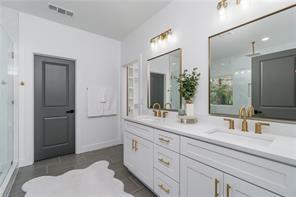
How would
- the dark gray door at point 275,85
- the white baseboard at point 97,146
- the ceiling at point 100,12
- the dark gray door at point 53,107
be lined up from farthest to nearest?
the white baseboard at point 97,146 → the dark gray door at point 53,107 → the ceiling at point 100,12 → the dark gray door at point 275,85

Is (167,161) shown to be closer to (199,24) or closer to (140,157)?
(140,157)

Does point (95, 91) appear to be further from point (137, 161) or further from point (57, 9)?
point (137, 161)

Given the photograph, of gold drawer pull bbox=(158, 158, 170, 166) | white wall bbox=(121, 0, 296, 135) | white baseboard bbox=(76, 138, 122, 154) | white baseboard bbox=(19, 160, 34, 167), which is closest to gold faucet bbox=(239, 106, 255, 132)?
white wall bbox=(121, 0, 296, 135)

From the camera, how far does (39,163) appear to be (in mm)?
2701

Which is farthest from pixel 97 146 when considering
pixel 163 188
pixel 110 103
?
pixel 163 188

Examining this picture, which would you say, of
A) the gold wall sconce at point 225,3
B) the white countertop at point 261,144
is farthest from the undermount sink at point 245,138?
the gold wall sconce at point 225,3

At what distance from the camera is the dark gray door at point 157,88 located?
8.44 feet

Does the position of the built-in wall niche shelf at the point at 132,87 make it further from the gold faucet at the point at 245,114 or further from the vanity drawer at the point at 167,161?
the gold faucet at the point at 245,114

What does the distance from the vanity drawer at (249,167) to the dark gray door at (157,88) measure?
4.56 ft

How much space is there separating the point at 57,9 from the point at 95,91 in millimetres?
1722

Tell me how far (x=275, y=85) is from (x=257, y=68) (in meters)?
0.22

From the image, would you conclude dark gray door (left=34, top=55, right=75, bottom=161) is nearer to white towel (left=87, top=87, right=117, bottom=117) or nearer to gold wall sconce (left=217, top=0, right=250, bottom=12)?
white towel (left=87, top=87, right=117, bottom=117)

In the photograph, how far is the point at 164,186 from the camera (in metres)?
1.58

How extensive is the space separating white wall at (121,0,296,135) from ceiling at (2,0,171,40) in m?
0.32
